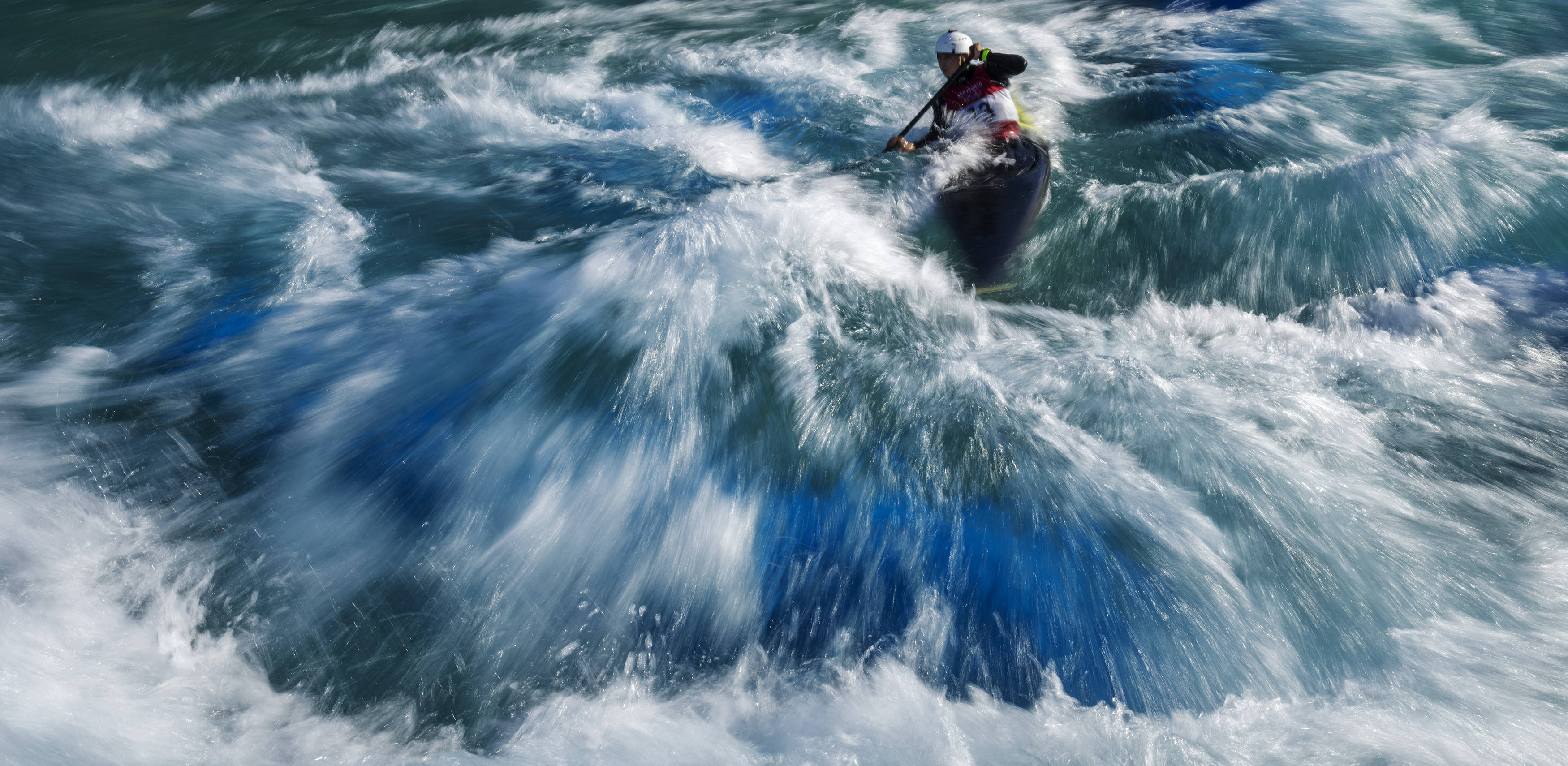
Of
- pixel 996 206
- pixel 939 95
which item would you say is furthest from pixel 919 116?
pixel 996 206

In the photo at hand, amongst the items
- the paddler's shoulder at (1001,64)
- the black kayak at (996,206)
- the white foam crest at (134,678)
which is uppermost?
the paddler's shoulder at (1001,64)

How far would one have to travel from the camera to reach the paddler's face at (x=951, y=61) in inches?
233

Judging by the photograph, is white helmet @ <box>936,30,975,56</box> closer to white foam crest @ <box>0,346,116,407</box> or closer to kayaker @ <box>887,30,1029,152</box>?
kayaker @ <box>887,30,1029,152</box>

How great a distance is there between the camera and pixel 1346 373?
3814mm

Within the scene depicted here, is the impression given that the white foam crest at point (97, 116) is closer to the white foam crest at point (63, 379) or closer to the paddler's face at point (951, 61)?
the white foam crest at point (63, 379)

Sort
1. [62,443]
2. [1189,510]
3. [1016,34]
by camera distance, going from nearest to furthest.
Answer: [1189,510]
[62,443]
[1016,34]

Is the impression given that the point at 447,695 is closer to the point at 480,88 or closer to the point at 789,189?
the point at 789,189

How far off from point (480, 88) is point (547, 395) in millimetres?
4976

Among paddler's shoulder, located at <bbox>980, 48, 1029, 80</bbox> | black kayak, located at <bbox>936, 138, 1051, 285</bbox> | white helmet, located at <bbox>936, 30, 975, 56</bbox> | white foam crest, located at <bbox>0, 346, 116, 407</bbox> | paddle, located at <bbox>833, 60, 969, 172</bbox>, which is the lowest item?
white foam crest, located at <bbox>0, 346, 116, 407</bbox>

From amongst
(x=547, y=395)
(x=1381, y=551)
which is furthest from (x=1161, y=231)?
(x=547, y=395)

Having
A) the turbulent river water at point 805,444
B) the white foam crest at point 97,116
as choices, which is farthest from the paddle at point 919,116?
the white foam crest at point 97,116

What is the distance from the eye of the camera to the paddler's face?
5926mm

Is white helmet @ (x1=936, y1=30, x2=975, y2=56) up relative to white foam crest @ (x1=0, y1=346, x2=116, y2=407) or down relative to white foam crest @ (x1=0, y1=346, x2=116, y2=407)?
up

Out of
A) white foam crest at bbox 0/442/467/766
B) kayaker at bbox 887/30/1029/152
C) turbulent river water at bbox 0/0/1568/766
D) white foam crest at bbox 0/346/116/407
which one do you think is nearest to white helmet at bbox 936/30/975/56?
kayaker at bbox 887/30/1029/152
